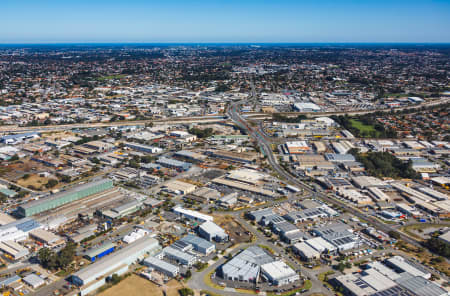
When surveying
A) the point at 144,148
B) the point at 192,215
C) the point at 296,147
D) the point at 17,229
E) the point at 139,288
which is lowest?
the point at 139,288

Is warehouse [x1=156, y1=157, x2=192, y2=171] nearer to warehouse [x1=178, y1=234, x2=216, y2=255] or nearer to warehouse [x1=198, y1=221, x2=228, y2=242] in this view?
warehouse [x1=198, y1=221, x2=228, y2=242]

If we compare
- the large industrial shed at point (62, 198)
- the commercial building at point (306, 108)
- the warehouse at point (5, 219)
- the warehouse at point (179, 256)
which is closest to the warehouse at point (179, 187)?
the large industrial shed at point (62, 198)

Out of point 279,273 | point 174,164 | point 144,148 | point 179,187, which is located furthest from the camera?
point 144,148

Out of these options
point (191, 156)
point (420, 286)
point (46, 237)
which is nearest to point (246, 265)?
point (420, 286)

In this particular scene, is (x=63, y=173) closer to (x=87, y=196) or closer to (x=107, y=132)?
(x=87, y=196)

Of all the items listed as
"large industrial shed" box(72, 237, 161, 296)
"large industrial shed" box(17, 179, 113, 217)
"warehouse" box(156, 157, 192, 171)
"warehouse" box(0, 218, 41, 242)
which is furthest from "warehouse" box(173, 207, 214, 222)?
"warehouse" box(0, 218, 41, 242)

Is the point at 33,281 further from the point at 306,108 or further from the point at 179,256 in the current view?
the point at 306,108
